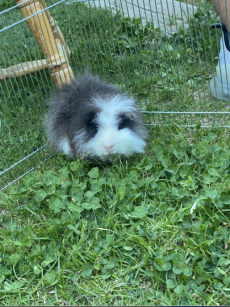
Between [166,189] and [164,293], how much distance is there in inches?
24.6

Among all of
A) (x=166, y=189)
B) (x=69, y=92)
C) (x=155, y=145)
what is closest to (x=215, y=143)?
(x=155, y=145)

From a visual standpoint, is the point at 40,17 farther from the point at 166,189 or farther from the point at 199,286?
the point at 199,286

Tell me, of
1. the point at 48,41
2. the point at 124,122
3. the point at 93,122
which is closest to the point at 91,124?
the point at 93,122

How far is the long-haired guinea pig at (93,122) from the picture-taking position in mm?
2219

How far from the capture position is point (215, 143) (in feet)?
8.02

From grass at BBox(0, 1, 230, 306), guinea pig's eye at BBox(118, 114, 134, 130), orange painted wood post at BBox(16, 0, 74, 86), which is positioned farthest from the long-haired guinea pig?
orange painted wood post at BBox(16, 0, 74, 86)

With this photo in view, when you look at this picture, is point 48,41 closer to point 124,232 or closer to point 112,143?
point 112,143

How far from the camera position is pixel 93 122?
228 centimetres

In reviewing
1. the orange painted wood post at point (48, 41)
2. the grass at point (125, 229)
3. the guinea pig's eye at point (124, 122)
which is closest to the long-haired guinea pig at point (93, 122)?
the guinea pig's eye at point (124, 122)

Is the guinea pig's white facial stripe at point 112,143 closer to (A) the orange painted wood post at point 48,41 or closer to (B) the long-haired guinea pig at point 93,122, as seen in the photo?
(B) the long-haired guinea pig at point 93,122

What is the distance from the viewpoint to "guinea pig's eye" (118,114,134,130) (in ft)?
7.56

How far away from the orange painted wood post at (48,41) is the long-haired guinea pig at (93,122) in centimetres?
23

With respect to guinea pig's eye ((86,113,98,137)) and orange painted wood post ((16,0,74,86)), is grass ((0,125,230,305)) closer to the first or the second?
guinea pig's eye ((86,113,98,137))

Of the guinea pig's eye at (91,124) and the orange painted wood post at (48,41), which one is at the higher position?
the orange painted wood post at (48,41)
